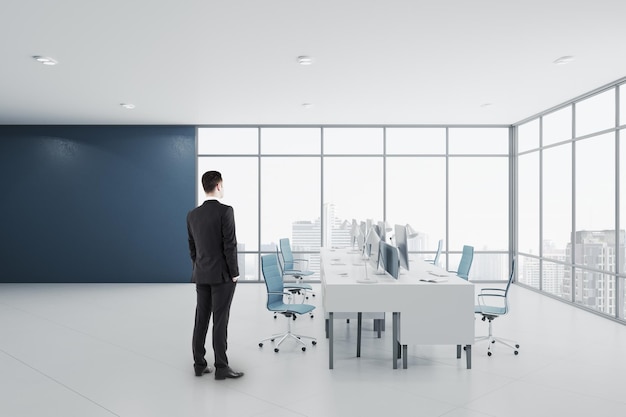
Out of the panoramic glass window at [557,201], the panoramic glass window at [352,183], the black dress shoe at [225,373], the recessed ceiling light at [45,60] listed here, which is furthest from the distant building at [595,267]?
the recessed ceiling light at [45,60]

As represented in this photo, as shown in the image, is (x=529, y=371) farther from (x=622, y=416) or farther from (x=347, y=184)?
(x=347, y=184)

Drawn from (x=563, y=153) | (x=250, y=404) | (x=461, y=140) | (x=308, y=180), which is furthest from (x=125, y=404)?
(x=461, y=140)

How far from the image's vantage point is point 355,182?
9.91m

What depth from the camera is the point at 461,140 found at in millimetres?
9906

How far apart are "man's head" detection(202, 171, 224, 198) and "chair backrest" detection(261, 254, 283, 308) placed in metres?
1.23

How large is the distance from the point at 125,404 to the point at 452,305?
3008 mm

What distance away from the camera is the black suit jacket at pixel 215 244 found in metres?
4.06

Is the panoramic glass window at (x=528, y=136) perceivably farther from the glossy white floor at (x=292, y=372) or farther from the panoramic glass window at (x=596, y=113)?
the glossy white floor at (x=292, y=372)

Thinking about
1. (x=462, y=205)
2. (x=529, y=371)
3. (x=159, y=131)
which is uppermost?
(x=159, y=131)

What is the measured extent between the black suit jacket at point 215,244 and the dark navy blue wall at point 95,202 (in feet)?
19.3

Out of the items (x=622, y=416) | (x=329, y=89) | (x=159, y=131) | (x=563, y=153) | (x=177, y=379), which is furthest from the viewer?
(x=159, y=131)

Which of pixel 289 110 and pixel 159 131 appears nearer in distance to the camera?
pixel 289 110

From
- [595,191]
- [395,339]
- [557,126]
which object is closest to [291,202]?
[557,126]

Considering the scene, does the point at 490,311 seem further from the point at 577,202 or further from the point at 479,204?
the point at 479,204
